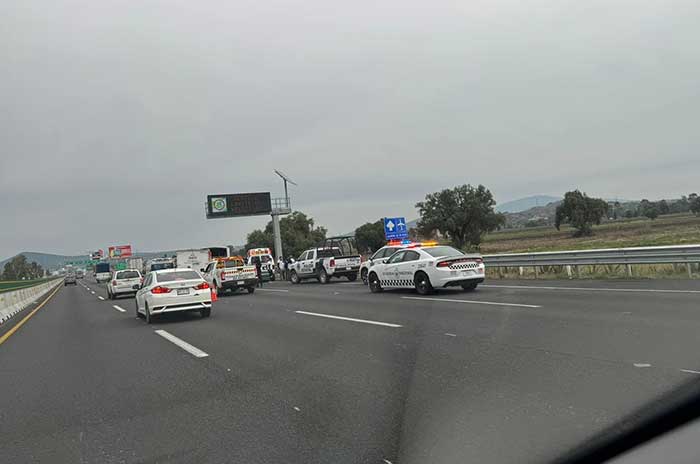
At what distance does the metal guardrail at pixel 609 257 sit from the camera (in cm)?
1588

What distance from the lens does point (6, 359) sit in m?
10.4

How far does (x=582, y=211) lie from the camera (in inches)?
2616

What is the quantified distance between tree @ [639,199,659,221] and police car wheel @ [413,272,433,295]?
51.9m

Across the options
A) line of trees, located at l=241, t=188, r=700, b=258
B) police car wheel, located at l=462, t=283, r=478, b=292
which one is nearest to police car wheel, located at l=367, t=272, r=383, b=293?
police car wheel, located at l=462, t=283, r=478, b=292

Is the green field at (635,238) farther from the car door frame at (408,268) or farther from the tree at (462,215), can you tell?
the car door frame at (408,268)

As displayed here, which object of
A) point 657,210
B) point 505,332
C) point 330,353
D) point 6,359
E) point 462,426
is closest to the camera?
point 462,426

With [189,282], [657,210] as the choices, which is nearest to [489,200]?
[657,210]

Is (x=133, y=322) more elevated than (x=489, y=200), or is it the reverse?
(x=489, y=200)

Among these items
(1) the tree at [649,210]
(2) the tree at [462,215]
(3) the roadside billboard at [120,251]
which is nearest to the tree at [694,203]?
(1) the tree at [649,210]

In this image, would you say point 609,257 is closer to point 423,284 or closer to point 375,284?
point 423,284

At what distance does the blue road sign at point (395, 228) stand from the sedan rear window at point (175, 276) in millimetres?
13714

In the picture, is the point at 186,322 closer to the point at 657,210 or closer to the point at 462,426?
the point at 462,426

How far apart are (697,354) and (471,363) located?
264 centimetres

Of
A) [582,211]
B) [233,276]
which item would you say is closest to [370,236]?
[582,211]
